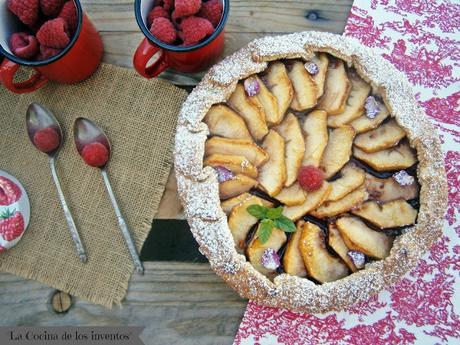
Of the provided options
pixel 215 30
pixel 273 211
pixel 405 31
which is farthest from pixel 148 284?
pixel 405 31

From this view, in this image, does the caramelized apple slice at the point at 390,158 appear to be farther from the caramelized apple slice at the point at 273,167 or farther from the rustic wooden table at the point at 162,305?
the rustic wooden table at the point at 162,305

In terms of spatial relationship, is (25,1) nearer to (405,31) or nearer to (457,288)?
(405,31)

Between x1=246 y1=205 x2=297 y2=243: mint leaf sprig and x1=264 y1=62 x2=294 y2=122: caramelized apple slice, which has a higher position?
x1=264 y1=62 x2=294 y2=122: caramelized apple slice

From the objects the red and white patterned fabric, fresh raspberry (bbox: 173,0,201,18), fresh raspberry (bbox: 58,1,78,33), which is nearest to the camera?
fresh raspberry (bbox: 173,0,201,18)

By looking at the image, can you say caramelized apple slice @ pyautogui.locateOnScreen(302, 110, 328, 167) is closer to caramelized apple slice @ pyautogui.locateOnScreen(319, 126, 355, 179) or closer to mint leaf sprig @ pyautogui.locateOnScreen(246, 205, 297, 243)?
caramelized apple slice @ pyautogui.locateOnScreen(319, 126, 355, 179)

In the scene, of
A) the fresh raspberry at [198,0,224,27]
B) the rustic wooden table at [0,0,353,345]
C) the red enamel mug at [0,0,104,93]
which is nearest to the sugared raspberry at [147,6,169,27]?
the fresh raspberry at [198,0,224,27]
